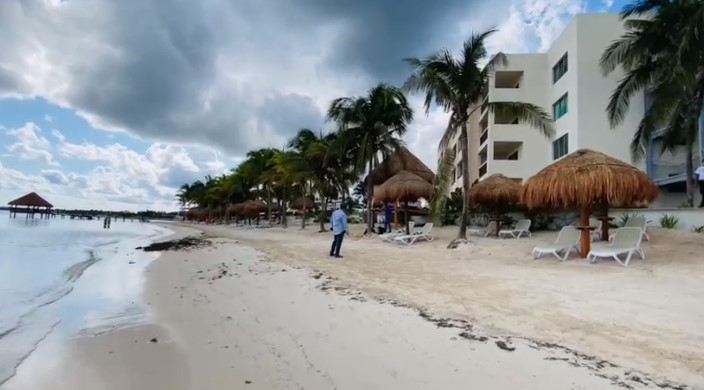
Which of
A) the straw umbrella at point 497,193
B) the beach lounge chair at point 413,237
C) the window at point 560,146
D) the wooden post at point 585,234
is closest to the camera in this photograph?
the wooden post at point 585,234

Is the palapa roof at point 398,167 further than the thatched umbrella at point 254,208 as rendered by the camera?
No

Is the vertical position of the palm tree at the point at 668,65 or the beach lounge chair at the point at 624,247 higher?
the palm tree at the point at 668,65

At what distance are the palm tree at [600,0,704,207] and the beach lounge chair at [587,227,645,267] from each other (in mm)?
7679

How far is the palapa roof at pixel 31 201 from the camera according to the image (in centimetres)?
7738

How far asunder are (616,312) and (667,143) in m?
17.4

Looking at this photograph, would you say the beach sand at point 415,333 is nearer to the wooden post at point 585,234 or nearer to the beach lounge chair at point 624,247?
the beach lounge chair at point 624,247

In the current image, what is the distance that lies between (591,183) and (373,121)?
12.7 metres

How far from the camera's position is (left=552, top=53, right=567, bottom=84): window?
79.5 feet

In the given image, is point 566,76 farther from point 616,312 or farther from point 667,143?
point 616,312

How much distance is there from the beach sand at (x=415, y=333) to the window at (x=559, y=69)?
18005mm

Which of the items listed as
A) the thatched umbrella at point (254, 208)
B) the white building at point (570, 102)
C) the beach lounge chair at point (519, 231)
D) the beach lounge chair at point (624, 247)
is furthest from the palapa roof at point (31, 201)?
the beach lounge chair at point (624, 247)

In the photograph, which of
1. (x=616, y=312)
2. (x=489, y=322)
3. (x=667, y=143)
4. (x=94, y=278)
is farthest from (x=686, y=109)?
(x=94, y=278)

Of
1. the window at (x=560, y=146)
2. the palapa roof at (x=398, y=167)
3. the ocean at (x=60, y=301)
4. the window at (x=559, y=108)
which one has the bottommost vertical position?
the ocean at (x=60, y=301)

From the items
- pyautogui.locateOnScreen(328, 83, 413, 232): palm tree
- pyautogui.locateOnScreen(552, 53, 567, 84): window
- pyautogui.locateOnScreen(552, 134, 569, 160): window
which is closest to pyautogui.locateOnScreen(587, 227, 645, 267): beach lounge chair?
pyautogui.locateOnScreen(328, 83, 413, 232): palm tree
